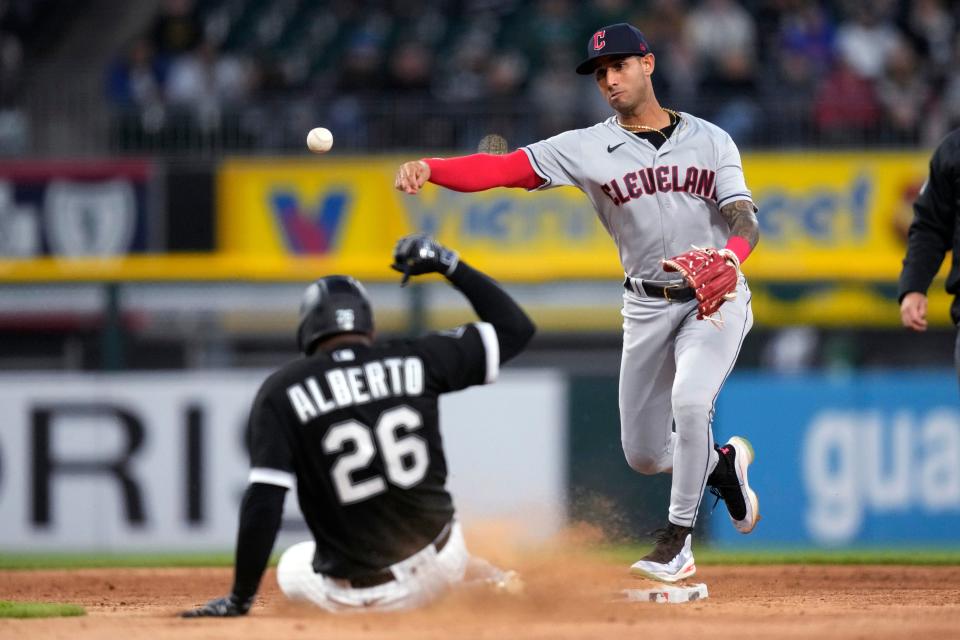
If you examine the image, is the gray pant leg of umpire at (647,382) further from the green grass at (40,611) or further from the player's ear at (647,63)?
the green grass at (40,611)

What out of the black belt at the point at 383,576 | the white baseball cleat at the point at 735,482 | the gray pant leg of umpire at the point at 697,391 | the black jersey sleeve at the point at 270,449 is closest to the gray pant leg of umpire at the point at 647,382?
the gray pant leg of umpire at the point at 697,391

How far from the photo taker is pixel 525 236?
1355cm

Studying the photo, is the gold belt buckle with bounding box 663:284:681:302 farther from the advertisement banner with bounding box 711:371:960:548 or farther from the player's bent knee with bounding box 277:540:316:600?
the advertisement banner with bounding box 711:371:960:548

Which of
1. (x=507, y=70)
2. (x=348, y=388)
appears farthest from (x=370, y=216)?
(x=348, y=388)

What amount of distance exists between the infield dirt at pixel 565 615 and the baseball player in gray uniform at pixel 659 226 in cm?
47

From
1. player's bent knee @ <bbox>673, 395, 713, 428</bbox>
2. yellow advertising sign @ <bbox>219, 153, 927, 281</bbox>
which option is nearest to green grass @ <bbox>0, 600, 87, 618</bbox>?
player's bent knee @ <bbox>673, 395, 713, 428</bbox>

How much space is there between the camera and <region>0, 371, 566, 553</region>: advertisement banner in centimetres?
1004

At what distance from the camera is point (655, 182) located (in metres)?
6.31

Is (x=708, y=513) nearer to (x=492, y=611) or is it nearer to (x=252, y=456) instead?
(x=492, y=611)

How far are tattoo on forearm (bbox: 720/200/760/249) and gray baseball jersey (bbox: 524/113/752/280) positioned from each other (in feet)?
0.10

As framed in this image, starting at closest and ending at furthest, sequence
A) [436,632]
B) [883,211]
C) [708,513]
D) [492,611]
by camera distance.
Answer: [436,632] < [492,611] < [708,513] < [883,211]

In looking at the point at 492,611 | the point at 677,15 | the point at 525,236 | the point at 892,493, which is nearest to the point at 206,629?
the point at 492,611

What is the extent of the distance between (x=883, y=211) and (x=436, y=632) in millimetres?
9410

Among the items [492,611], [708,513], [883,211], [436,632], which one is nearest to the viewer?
[436,632]
